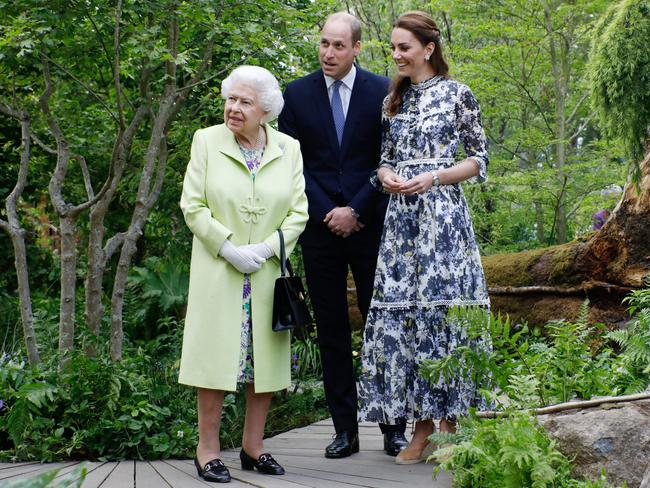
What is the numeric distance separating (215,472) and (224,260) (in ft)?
3.03

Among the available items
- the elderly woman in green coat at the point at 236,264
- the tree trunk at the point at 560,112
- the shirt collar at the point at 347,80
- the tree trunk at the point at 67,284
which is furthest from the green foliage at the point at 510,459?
the tree trunk at the point at 560,112

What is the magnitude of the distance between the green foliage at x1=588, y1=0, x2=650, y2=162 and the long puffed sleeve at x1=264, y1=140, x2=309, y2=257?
2164 millimetres

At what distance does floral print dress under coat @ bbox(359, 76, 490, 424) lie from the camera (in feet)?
13.1

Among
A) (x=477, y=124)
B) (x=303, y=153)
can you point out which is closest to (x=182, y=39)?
(x=303, y=153)

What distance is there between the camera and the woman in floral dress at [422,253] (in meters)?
4.00

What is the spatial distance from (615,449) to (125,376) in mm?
2729

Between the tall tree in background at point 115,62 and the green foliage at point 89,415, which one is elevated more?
the tall tree in background at point 115,62

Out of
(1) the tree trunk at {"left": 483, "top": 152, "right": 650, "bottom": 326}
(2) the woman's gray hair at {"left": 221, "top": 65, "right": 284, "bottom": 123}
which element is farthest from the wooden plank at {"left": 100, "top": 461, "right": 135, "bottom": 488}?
(1) the tree trunk at {"left": 483, "top": 152, "right": 650, "bottom": 326}

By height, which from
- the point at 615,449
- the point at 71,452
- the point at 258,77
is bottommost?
the point at 71,452

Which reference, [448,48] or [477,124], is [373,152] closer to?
[477,124]

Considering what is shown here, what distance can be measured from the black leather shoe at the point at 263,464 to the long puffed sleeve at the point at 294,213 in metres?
0.93

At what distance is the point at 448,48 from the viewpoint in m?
12.1

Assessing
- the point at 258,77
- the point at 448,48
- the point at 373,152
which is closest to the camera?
the point at 258,77

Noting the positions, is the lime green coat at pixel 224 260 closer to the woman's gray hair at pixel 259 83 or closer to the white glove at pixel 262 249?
the white glove at pixel 262 249
